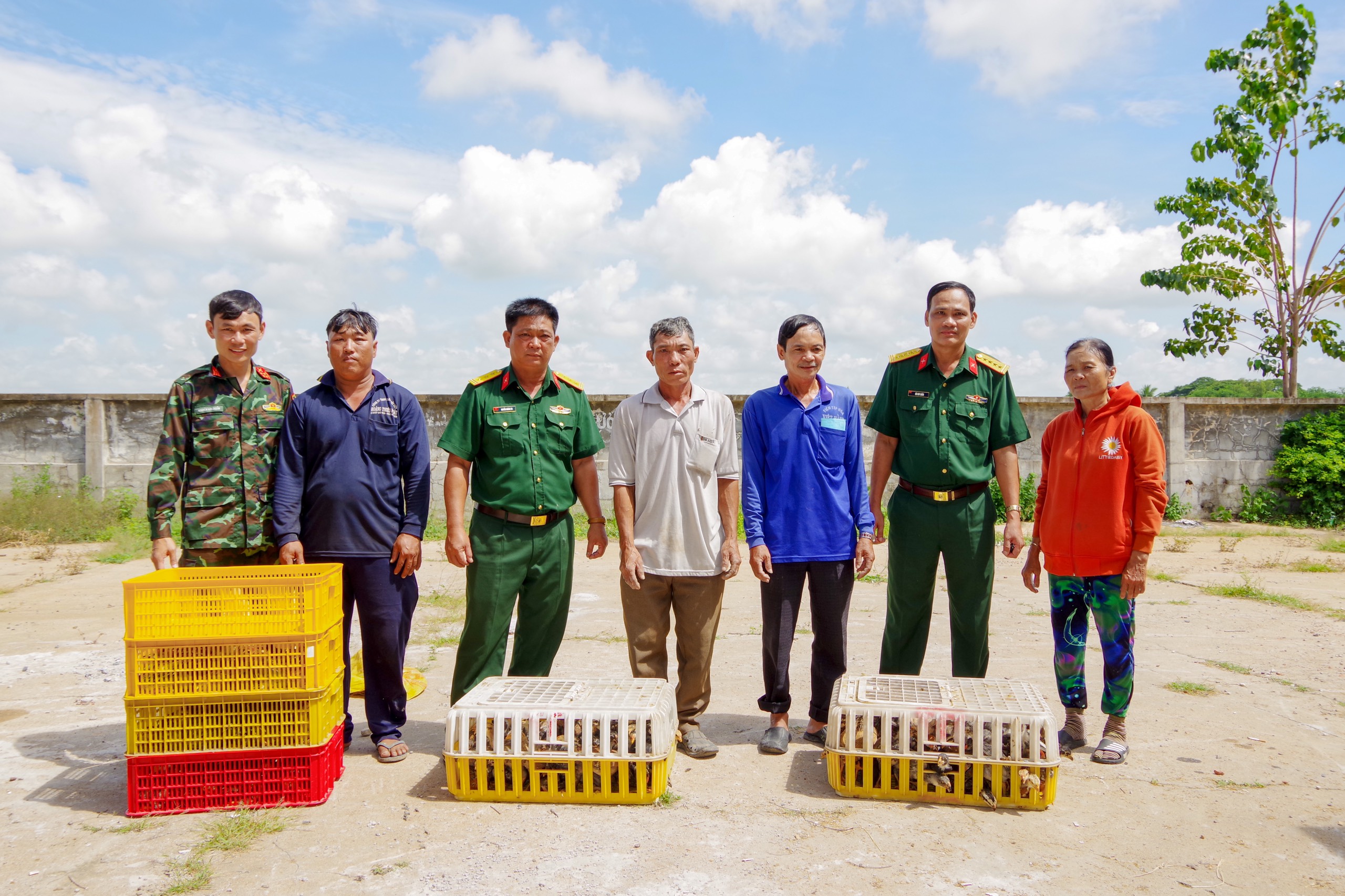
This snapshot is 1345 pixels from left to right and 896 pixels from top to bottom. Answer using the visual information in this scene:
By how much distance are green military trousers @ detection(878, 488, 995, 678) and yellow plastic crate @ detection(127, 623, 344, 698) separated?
2.58 meters

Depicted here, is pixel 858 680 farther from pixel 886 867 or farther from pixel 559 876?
pixel 559 876

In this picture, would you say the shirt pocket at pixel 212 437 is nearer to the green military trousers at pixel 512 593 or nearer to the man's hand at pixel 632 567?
the green military trousers at pixel 512 593

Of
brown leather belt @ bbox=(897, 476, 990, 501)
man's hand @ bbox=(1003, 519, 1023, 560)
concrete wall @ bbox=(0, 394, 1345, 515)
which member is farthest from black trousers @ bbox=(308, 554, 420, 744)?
concrete wall @ bbox=(0, 394, 1345, 515)

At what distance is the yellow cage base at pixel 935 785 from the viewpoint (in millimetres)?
3400

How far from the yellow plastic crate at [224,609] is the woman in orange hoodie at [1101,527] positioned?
3.26 m

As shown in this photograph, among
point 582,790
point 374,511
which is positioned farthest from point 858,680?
point 374,511

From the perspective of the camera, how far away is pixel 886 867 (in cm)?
296

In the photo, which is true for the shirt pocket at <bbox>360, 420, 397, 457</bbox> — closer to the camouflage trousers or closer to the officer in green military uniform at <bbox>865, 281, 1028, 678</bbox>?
the camouflage trousers

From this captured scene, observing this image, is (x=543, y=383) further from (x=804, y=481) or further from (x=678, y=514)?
(x=804, y=481)

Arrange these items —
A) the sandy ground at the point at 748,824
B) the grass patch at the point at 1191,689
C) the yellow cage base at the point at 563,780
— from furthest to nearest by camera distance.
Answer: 1. the grass patch at the point at 1191,689
2. the yellow cage base at the point at 563,780
3. the sandy ground at the point at 748,824

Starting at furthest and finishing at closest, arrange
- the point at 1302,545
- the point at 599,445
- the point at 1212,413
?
the point at 1212,413 < the point at 1302,545 < the point at 599,445

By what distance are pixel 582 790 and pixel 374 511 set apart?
1.53 m

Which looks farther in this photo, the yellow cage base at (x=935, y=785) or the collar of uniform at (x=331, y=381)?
the collar of uniform at (x=331, y=381)

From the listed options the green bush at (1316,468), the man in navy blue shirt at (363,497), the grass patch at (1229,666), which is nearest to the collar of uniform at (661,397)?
the man in navy blue shirt at (363,497)
